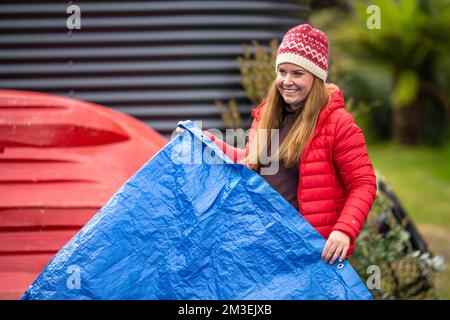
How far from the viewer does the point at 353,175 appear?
121 inches

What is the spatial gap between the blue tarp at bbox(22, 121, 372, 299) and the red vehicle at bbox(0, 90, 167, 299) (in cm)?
73

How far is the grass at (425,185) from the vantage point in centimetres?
749

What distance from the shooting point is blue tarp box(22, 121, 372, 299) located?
10.1 feet

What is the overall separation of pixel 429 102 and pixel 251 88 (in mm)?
10001

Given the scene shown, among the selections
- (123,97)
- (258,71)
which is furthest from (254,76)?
(123,97)

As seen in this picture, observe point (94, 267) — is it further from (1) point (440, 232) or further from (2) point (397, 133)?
(2) point (397, 133)

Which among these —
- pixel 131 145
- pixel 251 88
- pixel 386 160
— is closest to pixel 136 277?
pixel 131 145

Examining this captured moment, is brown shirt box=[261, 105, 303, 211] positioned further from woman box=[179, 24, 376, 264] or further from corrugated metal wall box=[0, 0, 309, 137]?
corrugated metal wall box=[0, 0, 309, 137]

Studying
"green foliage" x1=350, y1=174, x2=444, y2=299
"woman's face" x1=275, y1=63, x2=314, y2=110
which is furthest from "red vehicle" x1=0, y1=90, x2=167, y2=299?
"green foliage" x1=350, y1=174, x2=444, y2=299

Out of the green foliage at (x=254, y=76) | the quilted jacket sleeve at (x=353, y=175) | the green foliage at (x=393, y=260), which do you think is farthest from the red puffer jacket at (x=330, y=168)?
the green foliage at (x=254, y=76)

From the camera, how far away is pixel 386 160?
43.3 ft

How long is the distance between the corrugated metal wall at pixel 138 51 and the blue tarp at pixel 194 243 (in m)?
2.39

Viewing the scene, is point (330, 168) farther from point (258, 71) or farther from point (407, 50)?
point (407, 50)

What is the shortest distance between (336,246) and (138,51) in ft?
10.2
